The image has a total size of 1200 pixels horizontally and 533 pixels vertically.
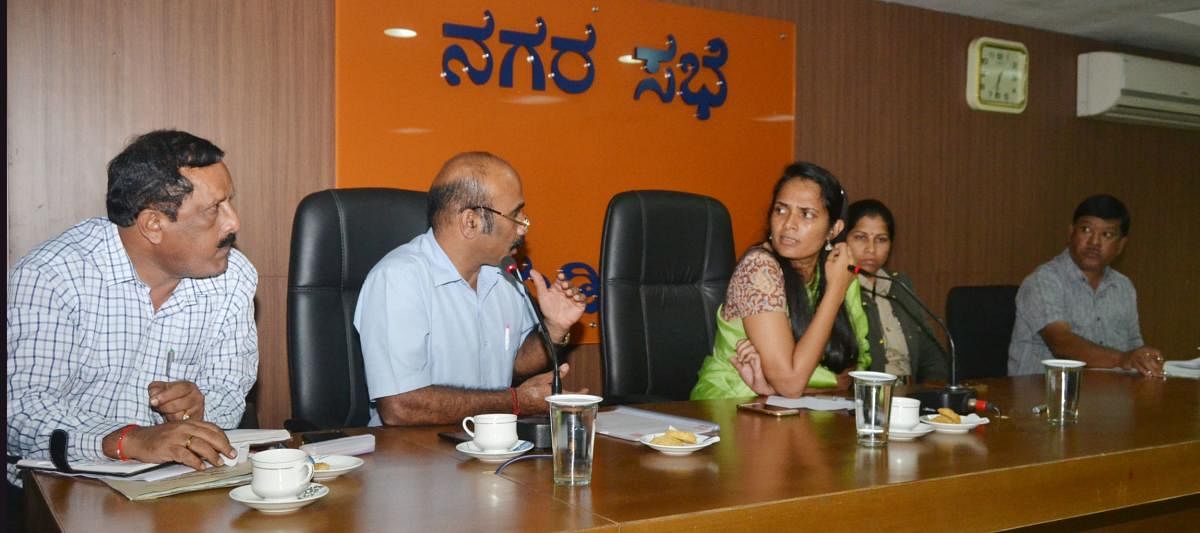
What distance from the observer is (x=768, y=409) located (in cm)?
212

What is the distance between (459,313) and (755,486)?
1288 mm

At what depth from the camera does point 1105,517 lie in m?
2.13

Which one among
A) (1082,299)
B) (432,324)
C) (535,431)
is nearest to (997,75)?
(1082,299)

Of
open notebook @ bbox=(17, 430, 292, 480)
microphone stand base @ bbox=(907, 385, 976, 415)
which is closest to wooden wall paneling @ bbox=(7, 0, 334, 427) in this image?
open notebook @ bbox=(17, 430, 292, 480)

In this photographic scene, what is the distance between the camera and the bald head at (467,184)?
2467 mm

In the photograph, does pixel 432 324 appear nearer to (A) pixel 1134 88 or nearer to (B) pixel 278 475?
(B) pixel 278 475

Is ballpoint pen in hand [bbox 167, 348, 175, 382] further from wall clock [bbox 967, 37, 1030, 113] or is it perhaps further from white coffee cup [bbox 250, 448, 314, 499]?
wall clock [bbox 967, 37, 1030, 113]

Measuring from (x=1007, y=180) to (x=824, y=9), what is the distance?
1.52 metres

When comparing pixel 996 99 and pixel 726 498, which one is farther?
pixel 996 99

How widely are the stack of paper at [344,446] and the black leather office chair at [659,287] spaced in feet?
3.68

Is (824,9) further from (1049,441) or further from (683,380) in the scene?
(1049,441)

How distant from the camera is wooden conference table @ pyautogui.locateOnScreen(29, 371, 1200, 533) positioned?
125 cm

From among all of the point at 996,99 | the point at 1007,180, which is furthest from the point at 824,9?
the point at 1007,180

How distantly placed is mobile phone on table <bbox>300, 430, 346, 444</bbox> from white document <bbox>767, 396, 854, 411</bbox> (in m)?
0.96
